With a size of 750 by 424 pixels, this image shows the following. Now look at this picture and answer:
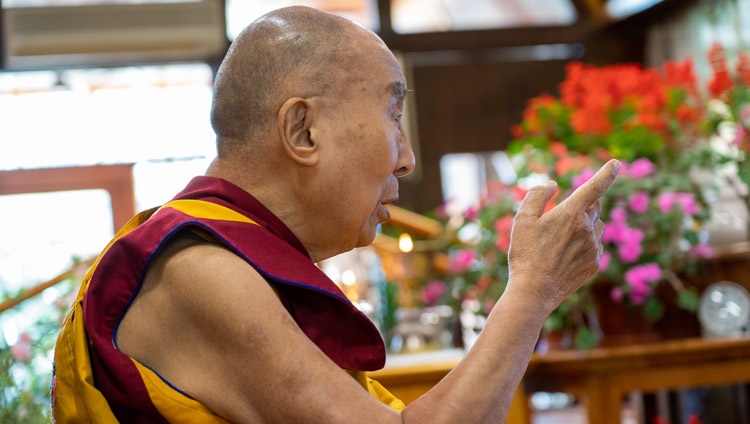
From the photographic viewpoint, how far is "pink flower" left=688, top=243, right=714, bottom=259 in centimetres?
268

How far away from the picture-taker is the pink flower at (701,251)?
2678 mm

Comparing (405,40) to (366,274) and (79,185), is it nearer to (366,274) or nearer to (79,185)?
(79,185)

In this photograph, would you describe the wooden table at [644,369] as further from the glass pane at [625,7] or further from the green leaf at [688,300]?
the glass pane at [625,7]

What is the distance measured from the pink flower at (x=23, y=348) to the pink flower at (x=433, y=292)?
129 cm

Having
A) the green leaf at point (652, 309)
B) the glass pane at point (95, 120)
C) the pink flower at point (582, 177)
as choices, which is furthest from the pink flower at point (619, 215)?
the glass pane at point (95, 120)

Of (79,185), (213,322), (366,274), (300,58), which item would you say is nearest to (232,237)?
(213,322)

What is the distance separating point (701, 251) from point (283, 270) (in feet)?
6.34

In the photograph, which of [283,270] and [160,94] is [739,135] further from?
[160,94]

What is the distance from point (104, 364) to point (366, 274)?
2.06 meters

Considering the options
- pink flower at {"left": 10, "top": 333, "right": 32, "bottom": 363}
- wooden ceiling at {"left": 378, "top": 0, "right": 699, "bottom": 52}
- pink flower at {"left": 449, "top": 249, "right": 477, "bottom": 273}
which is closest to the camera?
pink flower at {"left": 449, "top": 249, "right": 477, "bottom": 273}

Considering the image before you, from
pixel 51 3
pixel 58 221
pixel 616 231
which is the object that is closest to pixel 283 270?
pixel 616 231

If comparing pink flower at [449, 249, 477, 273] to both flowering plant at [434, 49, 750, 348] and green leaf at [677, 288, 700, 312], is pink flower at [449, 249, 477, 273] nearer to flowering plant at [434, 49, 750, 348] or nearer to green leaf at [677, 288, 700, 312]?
flowering plant at [434, 49, 750, 348]

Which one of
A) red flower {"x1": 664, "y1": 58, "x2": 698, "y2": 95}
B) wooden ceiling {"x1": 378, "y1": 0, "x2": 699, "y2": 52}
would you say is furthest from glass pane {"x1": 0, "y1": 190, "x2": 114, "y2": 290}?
red flower {"x1": 664, "y1": 58, "x2": 698, "y2": 95}

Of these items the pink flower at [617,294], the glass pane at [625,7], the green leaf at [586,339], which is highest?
the glass pane at [625,7]
